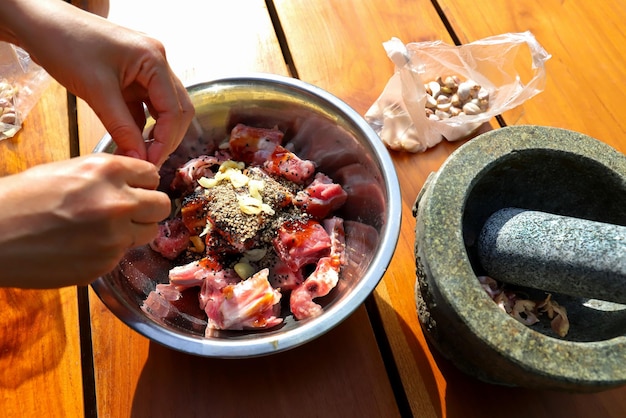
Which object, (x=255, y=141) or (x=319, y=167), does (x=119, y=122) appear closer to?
(x=255, y=141)

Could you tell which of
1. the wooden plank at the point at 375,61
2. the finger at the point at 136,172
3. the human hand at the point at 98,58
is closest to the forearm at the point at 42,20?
the human hand at the point at 98,58

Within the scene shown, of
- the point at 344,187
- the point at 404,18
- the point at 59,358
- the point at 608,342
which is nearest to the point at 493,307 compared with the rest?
the point at 608,342

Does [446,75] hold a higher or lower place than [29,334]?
higher

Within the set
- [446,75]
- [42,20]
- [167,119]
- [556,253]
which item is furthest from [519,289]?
[42,20]

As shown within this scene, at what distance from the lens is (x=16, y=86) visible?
1248mm

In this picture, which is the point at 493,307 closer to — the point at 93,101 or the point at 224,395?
the point at 224,395

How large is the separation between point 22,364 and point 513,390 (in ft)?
3.06

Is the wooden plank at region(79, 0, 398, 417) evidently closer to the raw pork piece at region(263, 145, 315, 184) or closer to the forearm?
the raw pork piece at region(263, 145, 315, 184)

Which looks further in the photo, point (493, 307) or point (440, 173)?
point (440, 173)

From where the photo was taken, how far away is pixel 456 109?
49.3 inches

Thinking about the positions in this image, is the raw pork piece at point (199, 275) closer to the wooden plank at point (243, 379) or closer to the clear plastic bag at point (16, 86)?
the wooden plank at point (243, 379)

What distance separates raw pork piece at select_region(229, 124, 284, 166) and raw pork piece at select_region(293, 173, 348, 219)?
0.41 ft

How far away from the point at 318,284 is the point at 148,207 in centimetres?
36

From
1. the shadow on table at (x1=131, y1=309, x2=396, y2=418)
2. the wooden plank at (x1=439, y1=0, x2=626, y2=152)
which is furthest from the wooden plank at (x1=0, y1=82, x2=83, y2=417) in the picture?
the wooden plank at (x1=439, y1=0, x2=626, y2=152)
